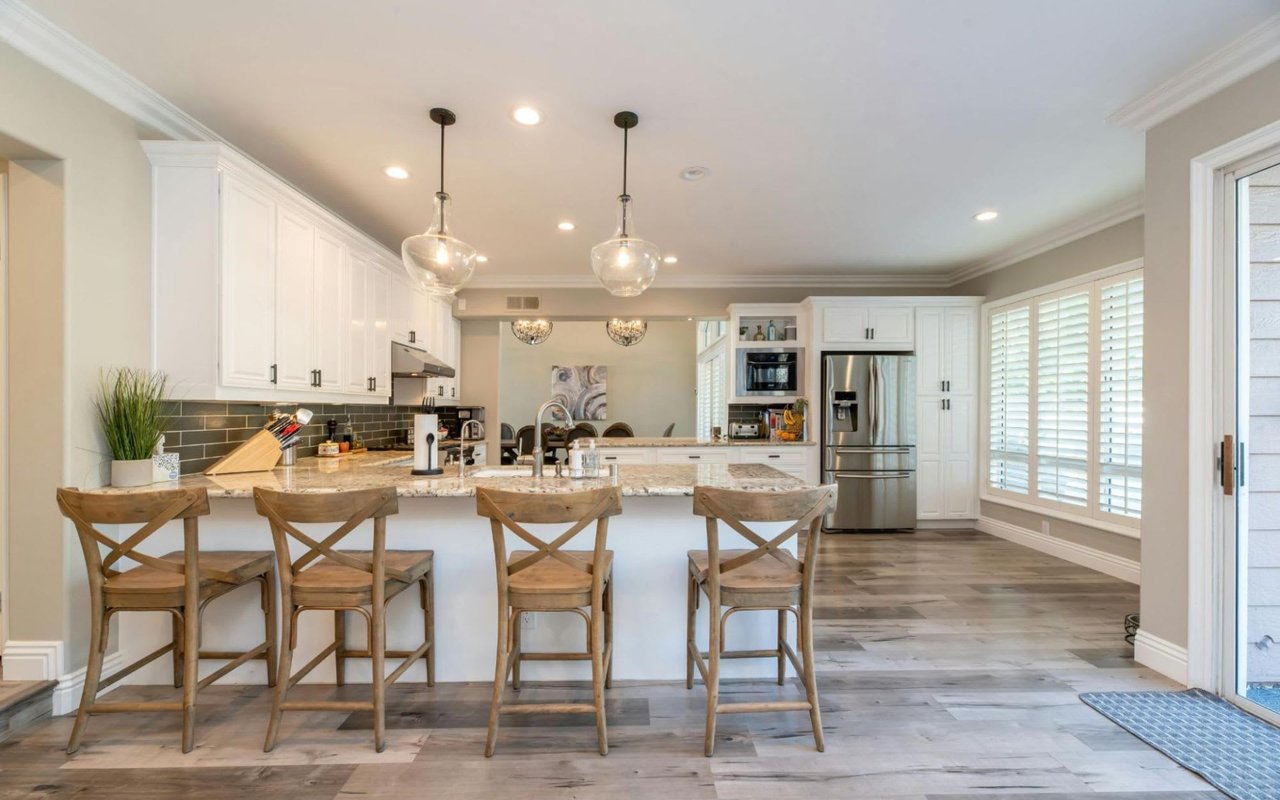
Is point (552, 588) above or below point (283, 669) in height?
above

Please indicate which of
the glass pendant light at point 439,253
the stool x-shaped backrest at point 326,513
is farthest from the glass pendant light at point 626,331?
the stool x-shaped backrest at point 326,513

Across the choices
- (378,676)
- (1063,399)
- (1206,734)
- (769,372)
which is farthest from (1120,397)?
(378,676)

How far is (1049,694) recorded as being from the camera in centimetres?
234

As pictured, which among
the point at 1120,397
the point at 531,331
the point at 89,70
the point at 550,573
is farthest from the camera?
the point at 531,331

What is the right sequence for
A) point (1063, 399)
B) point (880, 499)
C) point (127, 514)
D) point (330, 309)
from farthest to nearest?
point (880, 499)
point (1063, 399)
point (330, 309)
point (127, 514)

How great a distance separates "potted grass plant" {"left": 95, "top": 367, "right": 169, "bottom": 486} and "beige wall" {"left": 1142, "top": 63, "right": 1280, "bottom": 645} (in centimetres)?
448

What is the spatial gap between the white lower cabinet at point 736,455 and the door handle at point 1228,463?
3135 millimetres

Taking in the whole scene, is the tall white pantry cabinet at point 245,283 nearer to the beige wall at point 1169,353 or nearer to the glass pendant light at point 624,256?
the glass pendant light at point 624,256

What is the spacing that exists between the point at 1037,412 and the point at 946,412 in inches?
34.3

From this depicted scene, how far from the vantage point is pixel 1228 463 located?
2.24 m

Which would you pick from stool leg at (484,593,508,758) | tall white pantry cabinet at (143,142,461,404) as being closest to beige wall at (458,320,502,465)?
tall white pantry cabinet at (143,142,461,404)

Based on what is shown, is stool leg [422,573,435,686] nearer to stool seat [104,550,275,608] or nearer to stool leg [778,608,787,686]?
stool seat [104,550,275,608]

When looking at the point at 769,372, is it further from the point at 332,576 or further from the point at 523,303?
the point at 332,576

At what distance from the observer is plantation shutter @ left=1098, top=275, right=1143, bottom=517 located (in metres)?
3.68
